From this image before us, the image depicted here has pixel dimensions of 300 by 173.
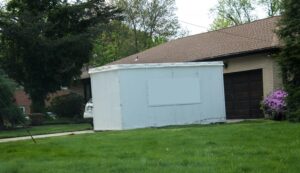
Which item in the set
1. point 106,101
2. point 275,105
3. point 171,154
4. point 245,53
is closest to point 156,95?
point 106,101

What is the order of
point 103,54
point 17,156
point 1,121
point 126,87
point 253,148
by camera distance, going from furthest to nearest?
point 103,54 → point 1,121 → point 126,87 → point 17,156 → point 253,148

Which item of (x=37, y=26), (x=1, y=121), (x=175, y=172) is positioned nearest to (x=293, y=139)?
(x=175, y=172)

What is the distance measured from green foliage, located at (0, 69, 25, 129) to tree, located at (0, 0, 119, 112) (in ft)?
30.3

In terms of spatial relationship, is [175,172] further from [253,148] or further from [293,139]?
[293,139]

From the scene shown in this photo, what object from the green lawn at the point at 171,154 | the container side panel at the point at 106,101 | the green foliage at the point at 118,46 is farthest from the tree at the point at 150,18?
the green lawn at the point at 171,154

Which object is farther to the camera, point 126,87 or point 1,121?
point 1,121

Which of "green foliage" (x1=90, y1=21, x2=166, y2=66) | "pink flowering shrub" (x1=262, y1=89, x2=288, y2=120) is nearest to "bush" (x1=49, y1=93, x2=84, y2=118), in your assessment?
"pink flowering shrub" (x1=262, y1=89, x2=288, y2=120)

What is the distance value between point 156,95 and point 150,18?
42.3 m

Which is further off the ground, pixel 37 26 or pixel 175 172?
pixel 37 26

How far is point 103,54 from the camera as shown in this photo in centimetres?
6519

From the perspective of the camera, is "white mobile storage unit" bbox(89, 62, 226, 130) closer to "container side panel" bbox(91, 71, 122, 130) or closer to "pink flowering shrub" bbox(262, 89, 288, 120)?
"container side panel" bbox(91, 71, 122, 130)

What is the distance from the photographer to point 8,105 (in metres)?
28.8

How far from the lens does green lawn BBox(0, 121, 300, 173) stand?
9.16 metres

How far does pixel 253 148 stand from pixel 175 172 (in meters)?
3.00
